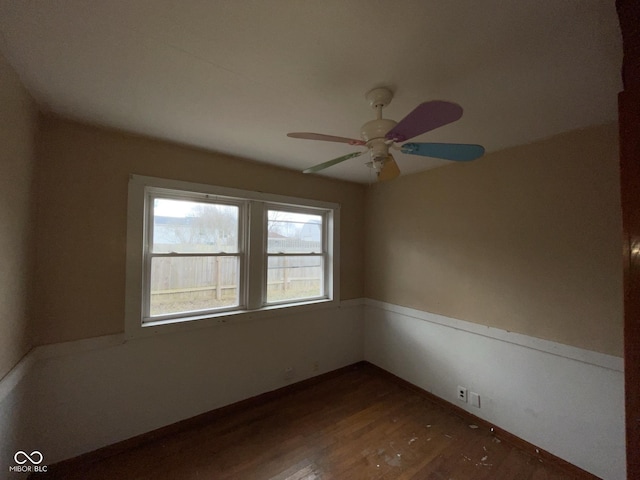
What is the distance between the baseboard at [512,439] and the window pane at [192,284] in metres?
2.17

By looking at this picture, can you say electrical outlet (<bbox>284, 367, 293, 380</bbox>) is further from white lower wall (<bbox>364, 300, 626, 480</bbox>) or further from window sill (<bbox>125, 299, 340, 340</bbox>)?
white lower wall (<bbox>364, 300, 626, 480</bbox>)

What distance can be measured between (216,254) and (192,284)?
1.10 feet

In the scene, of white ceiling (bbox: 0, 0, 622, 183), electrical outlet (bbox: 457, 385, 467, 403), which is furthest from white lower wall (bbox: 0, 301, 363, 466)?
white ceiling (bbox: 0, 0, 622, 183)

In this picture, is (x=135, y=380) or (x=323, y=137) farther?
(x=135, y=380)

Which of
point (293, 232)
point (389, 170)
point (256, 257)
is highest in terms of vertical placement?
point (389, 170)

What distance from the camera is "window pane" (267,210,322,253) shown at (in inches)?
108

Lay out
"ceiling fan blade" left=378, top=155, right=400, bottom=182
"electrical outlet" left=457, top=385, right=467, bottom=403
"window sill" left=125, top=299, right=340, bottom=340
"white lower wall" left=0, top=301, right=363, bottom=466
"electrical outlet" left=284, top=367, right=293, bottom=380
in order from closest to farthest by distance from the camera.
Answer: "ceiling fan blade" left=378, top=155, right=400, bottom=182 < "white lower wall" left=0, top=301, right=363, bottom=466 < "window sill" left=125, top=299, right=340, bottom=340 < "electrical outlet" left=457, top=385, right=467, bottom=403 < "electrical outlet" left=284, top=367, right=293, bottom=380

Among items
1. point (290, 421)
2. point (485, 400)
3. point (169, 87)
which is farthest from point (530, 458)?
point (169, 87)

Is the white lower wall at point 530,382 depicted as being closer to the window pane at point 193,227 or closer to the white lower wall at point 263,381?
the white lower wall at point 263,381

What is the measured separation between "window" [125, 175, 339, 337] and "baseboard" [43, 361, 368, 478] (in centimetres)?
79

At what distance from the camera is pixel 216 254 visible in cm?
239

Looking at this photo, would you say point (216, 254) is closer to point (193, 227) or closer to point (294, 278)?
point (193, 227)

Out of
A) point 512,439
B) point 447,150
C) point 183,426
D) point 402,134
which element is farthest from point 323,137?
point 512,439

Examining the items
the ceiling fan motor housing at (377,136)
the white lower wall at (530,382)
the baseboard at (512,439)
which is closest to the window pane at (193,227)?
the ceiling fan motor housing at (377,136)
